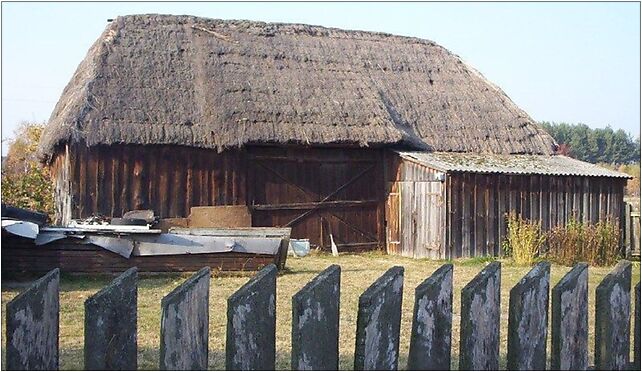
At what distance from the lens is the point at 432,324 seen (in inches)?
112

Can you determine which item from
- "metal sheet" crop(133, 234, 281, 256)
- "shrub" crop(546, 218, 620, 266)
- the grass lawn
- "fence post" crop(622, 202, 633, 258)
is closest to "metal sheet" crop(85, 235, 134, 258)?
"metal sheet" crop(133, 234, 281, 256)

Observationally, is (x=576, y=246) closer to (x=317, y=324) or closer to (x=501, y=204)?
(x=501, y=204)

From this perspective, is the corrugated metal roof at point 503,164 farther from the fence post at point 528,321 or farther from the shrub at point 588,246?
the fence post at point 528,321

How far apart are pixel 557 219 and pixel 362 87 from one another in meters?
5.69

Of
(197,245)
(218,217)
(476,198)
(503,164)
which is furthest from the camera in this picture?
(503,164)

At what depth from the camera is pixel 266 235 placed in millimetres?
10758

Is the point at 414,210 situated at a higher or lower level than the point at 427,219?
higher

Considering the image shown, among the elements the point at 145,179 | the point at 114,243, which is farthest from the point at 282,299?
the point at 145,179

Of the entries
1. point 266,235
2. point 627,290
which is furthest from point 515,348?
point 266,235

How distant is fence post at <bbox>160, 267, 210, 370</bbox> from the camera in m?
2.50

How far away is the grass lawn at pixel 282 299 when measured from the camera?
5.73m

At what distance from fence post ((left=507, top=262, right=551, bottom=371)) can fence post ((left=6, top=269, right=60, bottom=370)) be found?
71.3 inches

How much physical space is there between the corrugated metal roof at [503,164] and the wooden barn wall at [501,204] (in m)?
0.18

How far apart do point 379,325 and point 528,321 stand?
74 centimetres
